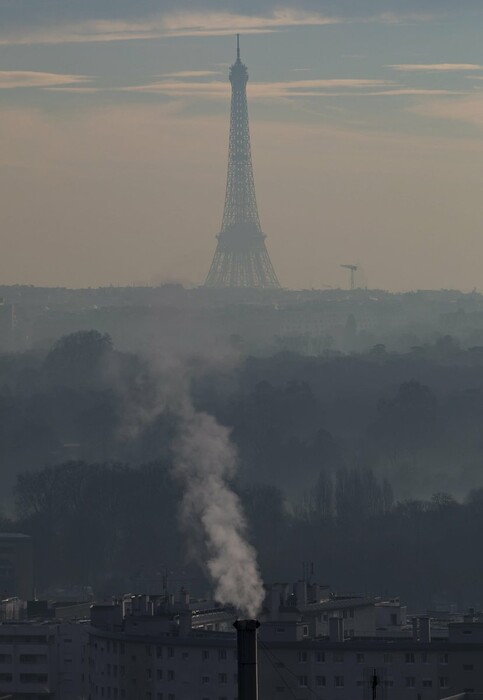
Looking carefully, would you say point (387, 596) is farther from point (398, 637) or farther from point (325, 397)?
point (325, 397)

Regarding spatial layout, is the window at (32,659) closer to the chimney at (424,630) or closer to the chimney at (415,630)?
the chimney at (415,630)

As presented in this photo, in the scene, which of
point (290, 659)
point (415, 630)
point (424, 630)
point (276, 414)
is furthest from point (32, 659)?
point (276, 414)

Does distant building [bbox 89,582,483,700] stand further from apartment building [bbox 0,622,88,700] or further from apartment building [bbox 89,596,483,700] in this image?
apartment building [bbox 0,622,88,700]

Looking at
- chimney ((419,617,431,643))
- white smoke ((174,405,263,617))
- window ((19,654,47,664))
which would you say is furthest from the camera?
window ((19,654,47,664))

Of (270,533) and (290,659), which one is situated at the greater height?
(270,533)

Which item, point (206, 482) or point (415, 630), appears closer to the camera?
point (415, 630)

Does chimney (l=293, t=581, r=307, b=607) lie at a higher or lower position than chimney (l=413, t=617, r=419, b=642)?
higher

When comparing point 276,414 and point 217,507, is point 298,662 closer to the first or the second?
point 217,507

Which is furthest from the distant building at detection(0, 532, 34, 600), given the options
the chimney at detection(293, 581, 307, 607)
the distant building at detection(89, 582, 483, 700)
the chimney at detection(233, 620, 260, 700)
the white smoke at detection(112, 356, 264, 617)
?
the chimney at detection(233, 620, 260, 700)
